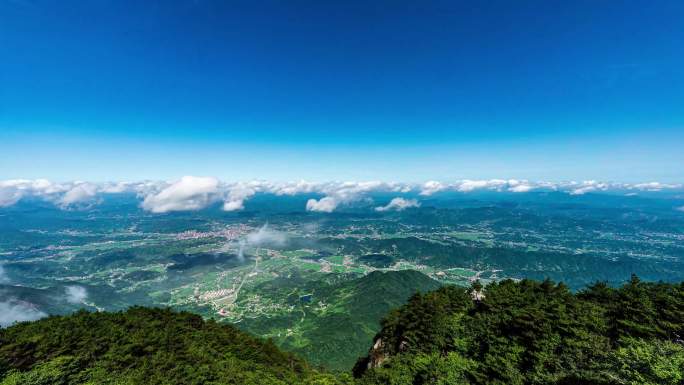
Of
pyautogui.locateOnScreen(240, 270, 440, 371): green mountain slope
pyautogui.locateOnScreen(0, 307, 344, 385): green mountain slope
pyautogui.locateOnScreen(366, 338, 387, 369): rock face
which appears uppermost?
pyautogui.locateOnScreen(0, 307, 344, 385): green mountain slope

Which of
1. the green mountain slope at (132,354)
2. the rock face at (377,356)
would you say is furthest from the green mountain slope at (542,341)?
the green mountain slope at (132,354)

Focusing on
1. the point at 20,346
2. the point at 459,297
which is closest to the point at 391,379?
the point at 459,297

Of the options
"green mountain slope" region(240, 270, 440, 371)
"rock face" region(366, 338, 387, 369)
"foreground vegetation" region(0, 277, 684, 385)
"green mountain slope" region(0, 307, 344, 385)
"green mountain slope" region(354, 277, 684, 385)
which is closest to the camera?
"green mountain slope" region(354, 277, 684, 385)

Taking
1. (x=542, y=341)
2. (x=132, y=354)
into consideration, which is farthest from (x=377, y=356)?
(x=132, y=354)

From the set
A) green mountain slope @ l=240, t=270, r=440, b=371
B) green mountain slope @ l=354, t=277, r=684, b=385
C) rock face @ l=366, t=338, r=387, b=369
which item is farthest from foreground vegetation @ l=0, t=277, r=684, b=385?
green mountain slope @ l=240, t=270, r=440, b=371

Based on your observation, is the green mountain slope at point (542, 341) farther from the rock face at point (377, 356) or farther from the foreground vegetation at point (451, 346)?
the rock face at point (377, 356)

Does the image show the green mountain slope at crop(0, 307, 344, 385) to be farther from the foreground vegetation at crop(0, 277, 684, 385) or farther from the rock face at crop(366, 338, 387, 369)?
the rock face at crop(366, 338, 387, 369)
